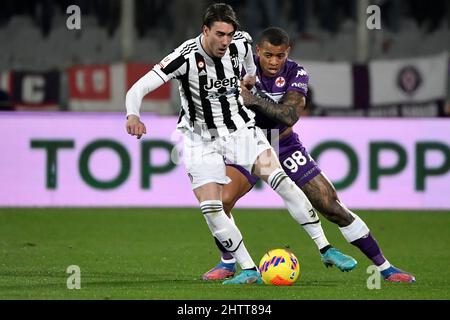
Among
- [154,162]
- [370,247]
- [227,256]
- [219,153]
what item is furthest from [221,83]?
[154,162]

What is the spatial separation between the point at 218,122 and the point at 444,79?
12.4 metres

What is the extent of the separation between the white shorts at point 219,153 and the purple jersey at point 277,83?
24.7 inches

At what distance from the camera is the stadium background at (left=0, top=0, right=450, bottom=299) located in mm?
10527

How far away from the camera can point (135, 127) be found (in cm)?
820

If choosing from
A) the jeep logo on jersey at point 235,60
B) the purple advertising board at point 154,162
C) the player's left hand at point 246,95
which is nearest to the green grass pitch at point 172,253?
the purple advertising board at point 154,162

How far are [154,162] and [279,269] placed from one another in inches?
273

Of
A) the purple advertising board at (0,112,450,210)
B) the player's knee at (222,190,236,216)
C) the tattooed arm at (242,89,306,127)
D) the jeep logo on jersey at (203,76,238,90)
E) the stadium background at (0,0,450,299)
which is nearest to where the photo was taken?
the jeep logo on jersey at (203,76,238,90)

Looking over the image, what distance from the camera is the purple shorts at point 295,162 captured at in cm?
940

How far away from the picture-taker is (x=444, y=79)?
20594mm

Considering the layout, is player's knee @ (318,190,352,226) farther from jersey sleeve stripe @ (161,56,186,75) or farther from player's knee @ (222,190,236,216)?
jersey sleeve stripe @ (161,56,186,75)

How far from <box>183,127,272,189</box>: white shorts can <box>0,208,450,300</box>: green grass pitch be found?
Result: 804 mm

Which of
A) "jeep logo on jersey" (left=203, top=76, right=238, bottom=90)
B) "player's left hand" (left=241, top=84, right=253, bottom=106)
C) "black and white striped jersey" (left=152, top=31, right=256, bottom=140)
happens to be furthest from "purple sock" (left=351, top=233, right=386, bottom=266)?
"jeep logo on jersey" (left=203, top=76, right=238, bottom=90)

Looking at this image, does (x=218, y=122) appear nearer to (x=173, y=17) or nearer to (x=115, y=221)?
(x=115, y=221)
